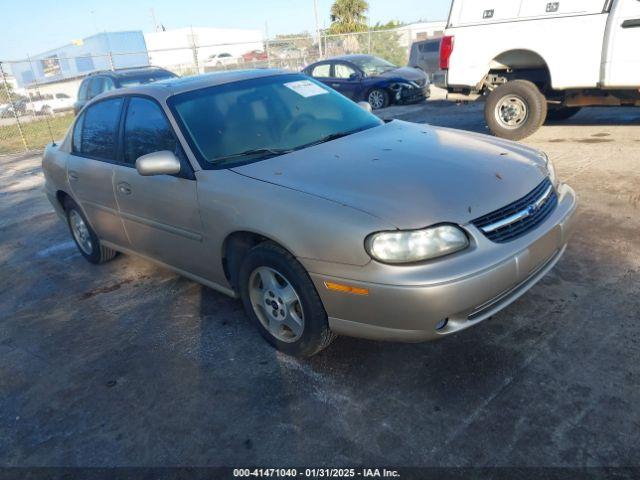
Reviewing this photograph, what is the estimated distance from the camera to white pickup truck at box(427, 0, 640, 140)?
6.28 m

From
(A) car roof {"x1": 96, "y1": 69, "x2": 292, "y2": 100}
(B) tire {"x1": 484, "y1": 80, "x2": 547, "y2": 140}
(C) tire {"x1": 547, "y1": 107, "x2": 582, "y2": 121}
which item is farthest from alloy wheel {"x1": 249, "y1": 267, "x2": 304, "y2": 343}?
(C) tire {"x1": 547, "y1": 107, "x2": 582, "y2": 121}

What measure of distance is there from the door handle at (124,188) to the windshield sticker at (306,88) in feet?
4.62

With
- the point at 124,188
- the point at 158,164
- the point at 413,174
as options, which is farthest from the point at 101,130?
the point at 413,174

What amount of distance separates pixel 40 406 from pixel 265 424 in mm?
1383

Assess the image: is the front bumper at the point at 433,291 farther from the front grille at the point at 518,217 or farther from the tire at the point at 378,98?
the tire at the point at 378,98

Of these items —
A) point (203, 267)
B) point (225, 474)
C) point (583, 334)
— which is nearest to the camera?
point (225, 474)

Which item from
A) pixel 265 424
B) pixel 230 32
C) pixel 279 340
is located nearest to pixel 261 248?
pixel 279 340

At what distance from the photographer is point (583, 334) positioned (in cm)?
293

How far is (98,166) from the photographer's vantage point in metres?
4.15

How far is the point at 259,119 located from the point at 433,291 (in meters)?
1.85

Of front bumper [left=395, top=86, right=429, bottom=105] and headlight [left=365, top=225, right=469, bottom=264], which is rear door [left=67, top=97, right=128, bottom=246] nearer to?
headlight [left=365, top=225, right=469, bottom=264]

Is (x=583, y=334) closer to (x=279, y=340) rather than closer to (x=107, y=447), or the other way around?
(x=279, y=340)

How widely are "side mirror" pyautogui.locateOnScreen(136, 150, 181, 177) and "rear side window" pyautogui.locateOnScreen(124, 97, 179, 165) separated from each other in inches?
6.8

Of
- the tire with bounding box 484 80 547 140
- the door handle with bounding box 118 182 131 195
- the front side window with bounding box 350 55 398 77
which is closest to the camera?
the door handle with bounding box 118 182 131 195
